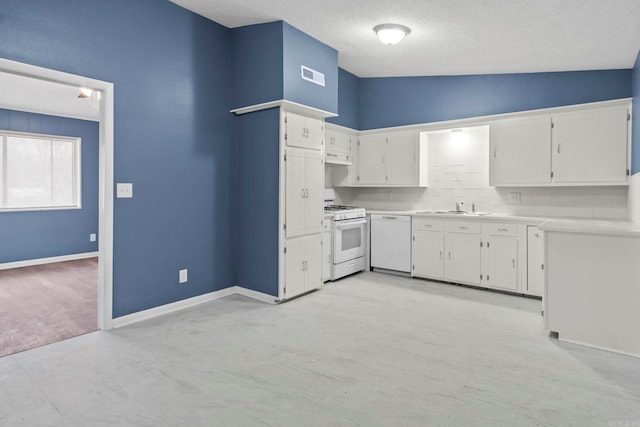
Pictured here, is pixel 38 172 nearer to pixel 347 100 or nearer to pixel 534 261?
pixel 347 100

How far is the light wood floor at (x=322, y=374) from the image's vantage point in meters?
1.97

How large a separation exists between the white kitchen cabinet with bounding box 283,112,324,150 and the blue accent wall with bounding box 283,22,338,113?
0.17m

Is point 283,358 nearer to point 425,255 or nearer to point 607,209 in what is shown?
point 425,255

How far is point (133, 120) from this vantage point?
3.25 meters

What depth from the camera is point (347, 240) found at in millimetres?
4992

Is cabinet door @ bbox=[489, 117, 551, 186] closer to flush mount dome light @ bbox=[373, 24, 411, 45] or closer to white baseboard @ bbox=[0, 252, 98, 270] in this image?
flush mount dome light @ bbox=[373, 24, 411, 45]

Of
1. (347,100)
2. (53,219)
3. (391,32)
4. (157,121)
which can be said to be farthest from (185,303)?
(53,219)

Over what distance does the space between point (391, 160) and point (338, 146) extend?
0.79 metres

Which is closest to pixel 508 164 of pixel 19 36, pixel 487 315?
pixel 487 315

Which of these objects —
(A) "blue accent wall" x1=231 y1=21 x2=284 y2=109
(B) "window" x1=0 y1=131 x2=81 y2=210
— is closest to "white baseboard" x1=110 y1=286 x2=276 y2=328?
(A) "blue accent wall" x1=231 y1=21 x2=284 y2=109

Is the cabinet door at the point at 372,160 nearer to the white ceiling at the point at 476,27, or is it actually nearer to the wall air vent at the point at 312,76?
the white ceiling at the point at 476,27

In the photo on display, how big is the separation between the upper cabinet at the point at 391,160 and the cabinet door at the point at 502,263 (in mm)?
1353

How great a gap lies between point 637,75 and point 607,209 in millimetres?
1412

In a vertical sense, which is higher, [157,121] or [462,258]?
[157,121]
